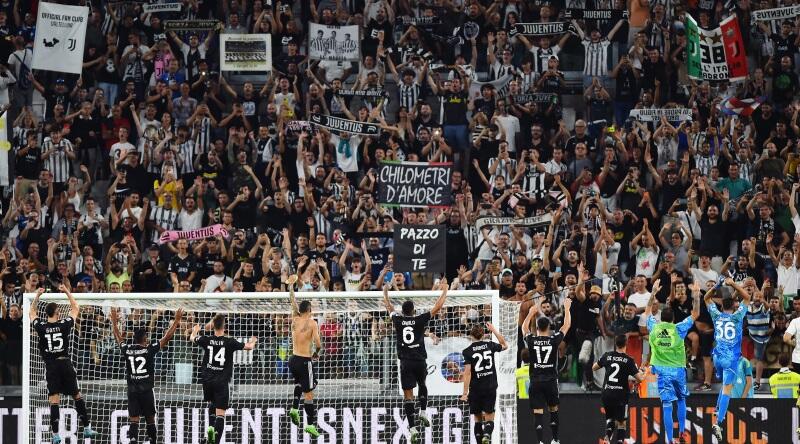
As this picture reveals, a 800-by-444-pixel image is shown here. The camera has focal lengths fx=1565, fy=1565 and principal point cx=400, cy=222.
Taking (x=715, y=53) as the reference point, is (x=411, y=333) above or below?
below

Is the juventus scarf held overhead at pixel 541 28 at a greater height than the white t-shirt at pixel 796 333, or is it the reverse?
the juventus scarf held overhead at pixel 541 28

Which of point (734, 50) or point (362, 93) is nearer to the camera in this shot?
point (734, 50)

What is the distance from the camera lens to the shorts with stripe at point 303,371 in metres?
23.4

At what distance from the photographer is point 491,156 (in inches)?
1208

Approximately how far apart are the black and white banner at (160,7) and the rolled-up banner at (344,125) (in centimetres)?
506

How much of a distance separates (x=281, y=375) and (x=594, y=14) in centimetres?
1117

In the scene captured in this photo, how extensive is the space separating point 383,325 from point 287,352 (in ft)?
5.41

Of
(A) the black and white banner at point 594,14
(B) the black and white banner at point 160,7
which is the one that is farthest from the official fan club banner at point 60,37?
(A) the black and white banner at point 594,14

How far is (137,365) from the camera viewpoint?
2342 cm

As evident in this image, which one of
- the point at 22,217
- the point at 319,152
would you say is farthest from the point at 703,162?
the point at 22,217

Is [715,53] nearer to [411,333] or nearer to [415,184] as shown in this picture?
[415,184]

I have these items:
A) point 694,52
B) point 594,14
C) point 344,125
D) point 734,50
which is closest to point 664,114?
point 694,52

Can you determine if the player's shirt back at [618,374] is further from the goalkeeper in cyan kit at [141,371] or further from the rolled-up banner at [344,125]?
the rolled-up banner at [344,125]

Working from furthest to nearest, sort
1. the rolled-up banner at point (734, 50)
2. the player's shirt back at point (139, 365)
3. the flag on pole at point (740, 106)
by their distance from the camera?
Answer: 1. the flag on pole at point (740, 106)
2. the rolled-up banner at point (734, 50)
3. the player's shirt back at point (139, 365)
